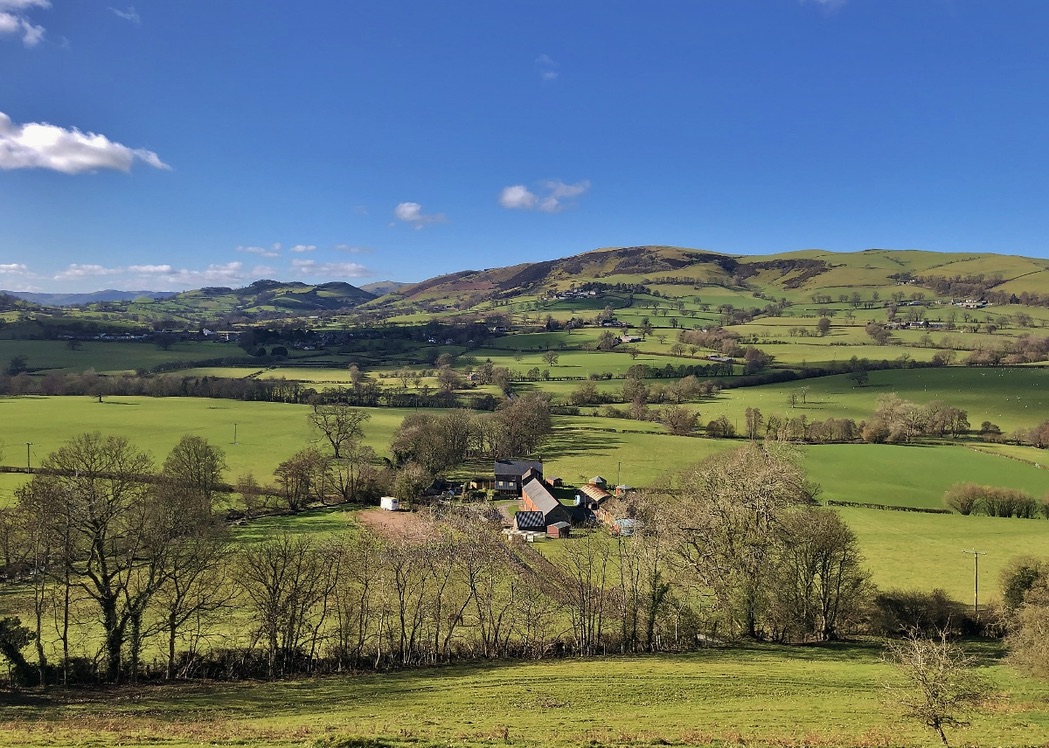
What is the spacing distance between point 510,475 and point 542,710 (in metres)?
50.3

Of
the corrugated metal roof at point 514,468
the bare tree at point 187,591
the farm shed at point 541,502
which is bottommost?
the farm shed at point 541,502

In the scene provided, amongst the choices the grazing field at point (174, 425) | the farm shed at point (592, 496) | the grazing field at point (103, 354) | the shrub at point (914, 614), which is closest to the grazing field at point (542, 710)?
the shrub at point (914, 614)

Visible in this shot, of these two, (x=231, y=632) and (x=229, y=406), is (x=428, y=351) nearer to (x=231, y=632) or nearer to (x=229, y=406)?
(x=229, y=406)

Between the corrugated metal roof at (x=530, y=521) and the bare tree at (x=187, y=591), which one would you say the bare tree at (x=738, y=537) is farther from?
the bare tree at (x=187, y=591)

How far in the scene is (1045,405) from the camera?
3701 inches

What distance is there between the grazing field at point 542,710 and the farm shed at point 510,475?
4228 cm

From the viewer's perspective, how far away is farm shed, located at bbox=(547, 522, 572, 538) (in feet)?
190

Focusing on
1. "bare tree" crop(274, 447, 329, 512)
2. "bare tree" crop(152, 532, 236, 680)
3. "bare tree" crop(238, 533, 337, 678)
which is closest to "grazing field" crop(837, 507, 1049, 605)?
"bare tree" crop(238, 533, 337, 678)

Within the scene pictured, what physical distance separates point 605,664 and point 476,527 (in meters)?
16.4

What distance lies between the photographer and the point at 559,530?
58.0m

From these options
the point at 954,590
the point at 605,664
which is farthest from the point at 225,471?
the point at 954,590

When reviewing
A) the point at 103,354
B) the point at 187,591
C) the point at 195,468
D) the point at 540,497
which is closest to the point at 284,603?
Result: the point at 187,591

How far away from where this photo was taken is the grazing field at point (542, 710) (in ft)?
63.3

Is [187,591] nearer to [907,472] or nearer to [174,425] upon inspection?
[174,425]
